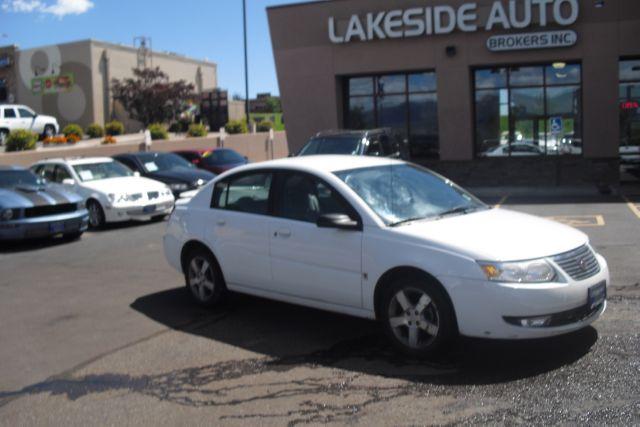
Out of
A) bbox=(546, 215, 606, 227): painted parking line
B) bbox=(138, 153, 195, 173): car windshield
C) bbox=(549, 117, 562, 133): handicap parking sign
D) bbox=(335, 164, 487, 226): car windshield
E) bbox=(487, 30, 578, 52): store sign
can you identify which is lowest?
bbox=(546, 215, 606, 227): painted parking line

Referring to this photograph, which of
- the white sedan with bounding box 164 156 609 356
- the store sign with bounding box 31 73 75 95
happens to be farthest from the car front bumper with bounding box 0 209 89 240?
the store sign with bounding box 31 73 75 95

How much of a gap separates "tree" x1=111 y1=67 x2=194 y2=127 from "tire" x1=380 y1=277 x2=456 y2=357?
43194 mm

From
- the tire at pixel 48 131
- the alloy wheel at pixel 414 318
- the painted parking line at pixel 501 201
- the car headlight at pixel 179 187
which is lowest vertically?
the painted parking line at pixel 501 201

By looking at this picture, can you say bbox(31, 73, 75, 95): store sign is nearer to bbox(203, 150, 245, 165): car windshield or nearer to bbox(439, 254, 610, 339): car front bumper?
bbox(203, 150, 245, 165): car windshield

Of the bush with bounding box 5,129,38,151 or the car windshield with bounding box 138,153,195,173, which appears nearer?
the car windshield with bounding box 138,153,195,173

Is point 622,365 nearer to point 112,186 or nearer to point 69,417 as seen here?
point 69,417

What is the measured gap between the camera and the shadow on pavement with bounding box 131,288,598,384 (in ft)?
18.1

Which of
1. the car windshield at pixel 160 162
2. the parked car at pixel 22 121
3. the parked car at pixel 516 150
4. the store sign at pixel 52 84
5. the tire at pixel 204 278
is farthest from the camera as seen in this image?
the store sign at pixel 52 84

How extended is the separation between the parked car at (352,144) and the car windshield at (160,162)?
159 inches

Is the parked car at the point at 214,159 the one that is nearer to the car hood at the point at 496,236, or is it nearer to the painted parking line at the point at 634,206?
the painted parking line at the point at 634,206

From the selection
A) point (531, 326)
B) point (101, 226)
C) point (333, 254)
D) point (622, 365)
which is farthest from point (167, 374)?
point (101, 226)

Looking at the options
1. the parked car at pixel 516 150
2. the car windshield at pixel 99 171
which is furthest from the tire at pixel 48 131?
the parked car at pixel 516 150

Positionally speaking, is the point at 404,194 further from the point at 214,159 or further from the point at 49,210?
the point at 214,159

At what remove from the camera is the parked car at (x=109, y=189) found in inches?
597
